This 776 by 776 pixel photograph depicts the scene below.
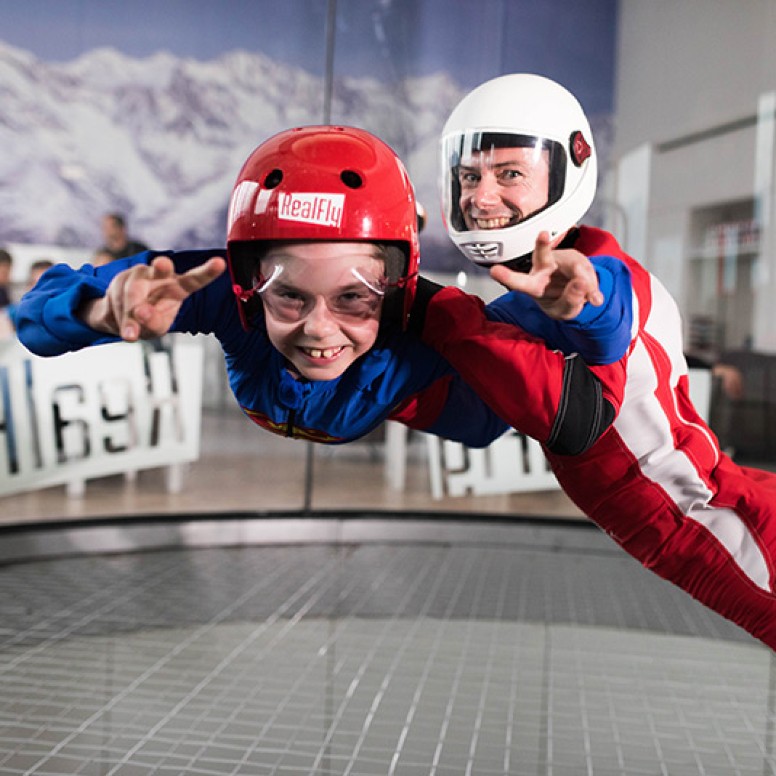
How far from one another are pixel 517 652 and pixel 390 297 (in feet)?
6.75

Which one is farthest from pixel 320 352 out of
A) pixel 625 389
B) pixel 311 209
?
pixel 625 389

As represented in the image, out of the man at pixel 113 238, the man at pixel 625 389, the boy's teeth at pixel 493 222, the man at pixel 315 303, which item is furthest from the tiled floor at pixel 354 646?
the boy's teeth at pixel 493 222

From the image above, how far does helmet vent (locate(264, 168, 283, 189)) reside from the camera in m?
1.40

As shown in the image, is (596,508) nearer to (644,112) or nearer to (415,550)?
(415,550)

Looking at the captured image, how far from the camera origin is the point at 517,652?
324 cm

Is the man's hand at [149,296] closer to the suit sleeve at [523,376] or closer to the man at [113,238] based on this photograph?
the suit sleeve at [523,376]

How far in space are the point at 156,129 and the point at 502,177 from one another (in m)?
3.29

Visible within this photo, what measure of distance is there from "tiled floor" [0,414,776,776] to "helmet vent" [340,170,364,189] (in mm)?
1452

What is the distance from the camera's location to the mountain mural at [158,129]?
14.4 feet

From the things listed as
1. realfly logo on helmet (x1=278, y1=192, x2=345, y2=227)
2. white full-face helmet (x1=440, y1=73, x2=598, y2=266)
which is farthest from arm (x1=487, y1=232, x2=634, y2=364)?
realfly logo on helmet (x1=278, y1=192, x2=345, y2=227)

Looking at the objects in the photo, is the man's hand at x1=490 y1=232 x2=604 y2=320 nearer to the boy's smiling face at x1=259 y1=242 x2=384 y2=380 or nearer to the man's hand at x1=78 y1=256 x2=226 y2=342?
the boy's smiling face at x1=259 y1=242 x2=384 y2=380

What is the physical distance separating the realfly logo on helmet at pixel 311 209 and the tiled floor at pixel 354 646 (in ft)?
4.68

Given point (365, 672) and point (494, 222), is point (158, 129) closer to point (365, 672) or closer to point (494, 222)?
point (365, 672)

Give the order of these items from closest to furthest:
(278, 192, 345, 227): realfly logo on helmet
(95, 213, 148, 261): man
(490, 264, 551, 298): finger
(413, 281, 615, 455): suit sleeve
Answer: (490, 264, 551, 298): finger < (278, 192, 345, 227): realfly logo on helmet < (413, 281, 615, 455): suit sleeve < (95, 213, 148, 261): man
